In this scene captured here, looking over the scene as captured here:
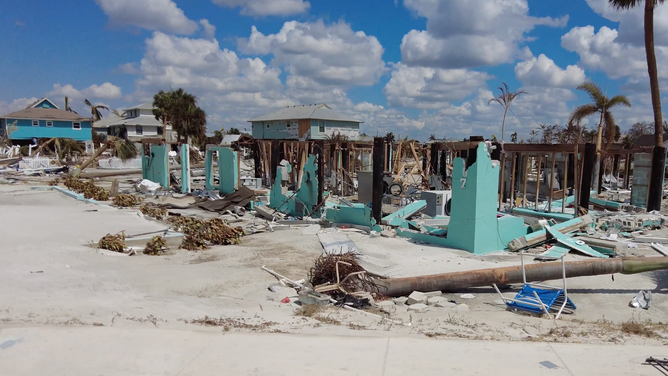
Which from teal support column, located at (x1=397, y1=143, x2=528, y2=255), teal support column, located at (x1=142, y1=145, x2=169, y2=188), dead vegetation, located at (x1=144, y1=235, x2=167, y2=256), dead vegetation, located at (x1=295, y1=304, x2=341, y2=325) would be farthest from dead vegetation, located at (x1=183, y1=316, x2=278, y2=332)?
teal support column, located at (x1=142, y1=145, x2=169, y2=188)

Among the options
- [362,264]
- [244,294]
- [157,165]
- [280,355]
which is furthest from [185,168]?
[280,355]

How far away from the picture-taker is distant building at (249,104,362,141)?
45969mm

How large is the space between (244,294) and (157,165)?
17.4 meters

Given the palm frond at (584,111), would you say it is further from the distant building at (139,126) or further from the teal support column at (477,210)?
the distant building at (139,126)

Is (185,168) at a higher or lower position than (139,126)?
lower

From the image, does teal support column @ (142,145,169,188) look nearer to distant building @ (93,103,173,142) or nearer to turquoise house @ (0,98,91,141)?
turquoise house @ (0,98,91,141)

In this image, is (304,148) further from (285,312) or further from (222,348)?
(222,348)

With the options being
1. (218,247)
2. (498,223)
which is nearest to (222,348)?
(218,247)

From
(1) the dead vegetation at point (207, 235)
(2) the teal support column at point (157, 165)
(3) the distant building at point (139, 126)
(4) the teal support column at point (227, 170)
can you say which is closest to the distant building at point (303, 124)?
(3) the distant building at point (139, 126)

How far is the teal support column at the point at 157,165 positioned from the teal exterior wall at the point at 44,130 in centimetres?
2821

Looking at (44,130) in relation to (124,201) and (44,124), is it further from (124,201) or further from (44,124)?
(124,201)

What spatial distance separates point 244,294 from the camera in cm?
682

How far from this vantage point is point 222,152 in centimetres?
1936

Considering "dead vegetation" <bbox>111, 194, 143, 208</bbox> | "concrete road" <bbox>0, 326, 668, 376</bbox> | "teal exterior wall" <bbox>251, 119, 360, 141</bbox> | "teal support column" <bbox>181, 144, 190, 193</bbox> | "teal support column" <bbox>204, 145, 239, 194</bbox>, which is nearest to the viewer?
"concrete road" <bbox>0, 326, 668, 376</bbox>
